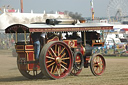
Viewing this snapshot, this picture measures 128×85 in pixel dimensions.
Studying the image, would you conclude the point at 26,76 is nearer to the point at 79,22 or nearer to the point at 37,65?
the point at 37,65

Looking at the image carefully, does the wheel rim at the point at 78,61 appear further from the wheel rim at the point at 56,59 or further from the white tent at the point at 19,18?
the white tent at the point at 19,18

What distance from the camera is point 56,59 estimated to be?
1158 cm

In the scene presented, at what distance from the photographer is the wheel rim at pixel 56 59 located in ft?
36.7

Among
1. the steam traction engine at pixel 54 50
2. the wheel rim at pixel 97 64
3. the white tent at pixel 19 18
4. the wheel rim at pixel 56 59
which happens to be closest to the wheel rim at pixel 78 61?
the steam traction engine at pixel 54 50

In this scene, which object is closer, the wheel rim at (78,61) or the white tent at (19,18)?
the wheel rim at (78,61)

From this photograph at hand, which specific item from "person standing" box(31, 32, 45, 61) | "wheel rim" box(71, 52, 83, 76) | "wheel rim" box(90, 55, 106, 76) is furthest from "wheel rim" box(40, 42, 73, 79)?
"wheel rim" box(90, 55, 106, 76)

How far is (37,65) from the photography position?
11.6 m

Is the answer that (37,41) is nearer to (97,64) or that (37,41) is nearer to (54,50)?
(54,50)

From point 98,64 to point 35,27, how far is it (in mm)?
3390

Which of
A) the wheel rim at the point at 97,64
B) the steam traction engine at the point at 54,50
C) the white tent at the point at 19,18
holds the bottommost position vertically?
the wheel rim at the point at 97,64

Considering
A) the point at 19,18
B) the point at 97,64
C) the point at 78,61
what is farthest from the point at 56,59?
the point at 19,18

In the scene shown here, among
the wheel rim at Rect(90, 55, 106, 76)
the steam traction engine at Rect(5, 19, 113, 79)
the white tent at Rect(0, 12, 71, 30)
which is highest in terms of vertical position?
the white tent at Rect(0, 12, 71, 30)

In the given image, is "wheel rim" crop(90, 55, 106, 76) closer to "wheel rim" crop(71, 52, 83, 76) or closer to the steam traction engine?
the steam traction engine

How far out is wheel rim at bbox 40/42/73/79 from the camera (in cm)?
1118
